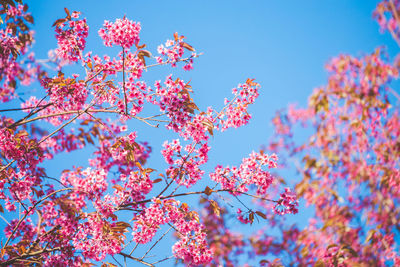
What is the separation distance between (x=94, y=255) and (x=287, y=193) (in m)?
2.45

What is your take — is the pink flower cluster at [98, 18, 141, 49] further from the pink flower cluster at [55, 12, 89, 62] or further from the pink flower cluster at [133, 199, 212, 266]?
the pink flower cluster at [133, 199, 212, 266]

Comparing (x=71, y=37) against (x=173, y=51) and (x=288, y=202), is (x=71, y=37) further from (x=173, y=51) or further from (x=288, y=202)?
(x=288, y=202)

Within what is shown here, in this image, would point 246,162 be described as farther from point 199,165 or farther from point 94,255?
point 94,255

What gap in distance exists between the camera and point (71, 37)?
3.86 metres

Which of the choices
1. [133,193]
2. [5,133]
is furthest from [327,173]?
[5,133]

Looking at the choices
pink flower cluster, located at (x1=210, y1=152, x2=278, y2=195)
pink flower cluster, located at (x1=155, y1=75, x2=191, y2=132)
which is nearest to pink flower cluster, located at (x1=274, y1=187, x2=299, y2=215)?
pink flower cluster, located at (x1=210, y1=152, x2=278, y2=195)

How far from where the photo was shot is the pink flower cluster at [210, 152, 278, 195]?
384 centimetres

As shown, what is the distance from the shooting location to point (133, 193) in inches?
138

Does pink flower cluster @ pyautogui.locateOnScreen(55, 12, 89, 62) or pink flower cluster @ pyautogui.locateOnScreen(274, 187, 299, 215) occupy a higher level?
pink flower cluster @ pyautogui.locateOnScreen(55, 12, 89, 62)

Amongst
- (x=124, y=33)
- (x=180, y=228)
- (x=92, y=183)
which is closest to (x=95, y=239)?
(x=92, y=183)

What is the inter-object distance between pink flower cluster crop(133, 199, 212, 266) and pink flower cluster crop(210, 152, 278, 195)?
0.63m

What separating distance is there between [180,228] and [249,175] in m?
1.16

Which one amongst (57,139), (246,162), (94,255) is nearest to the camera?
(94,255)

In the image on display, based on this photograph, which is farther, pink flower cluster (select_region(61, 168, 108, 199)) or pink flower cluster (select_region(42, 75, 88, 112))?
pink flower cluster (select_region(42, 75, 88, 112))
